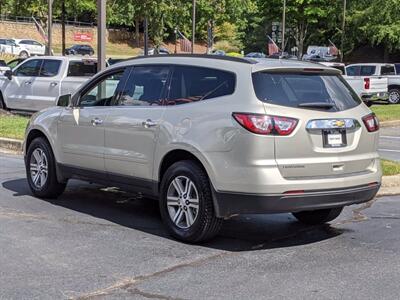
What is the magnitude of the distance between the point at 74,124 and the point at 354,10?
51.8 metres

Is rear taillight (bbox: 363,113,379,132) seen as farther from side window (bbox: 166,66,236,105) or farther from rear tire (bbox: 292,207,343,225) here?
side window (bbox: 166,66,236,105)

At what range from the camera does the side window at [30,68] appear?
17.1m

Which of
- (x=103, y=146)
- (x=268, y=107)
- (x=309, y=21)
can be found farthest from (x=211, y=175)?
Answer: (x=309, y=21)

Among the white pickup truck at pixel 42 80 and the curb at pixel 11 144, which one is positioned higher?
the white pickup truck at pixel 42 80

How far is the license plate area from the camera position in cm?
602

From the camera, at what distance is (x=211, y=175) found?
603 centimetres

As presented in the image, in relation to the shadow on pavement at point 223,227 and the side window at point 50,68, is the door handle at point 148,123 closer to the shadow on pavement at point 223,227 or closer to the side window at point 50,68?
the shadow on pavement at point 223,227

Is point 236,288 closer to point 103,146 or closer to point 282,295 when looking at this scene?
point 282,295

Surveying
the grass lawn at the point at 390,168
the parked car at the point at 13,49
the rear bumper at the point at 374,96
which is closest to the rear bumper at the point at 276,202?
the grass lawn at the point at 390,168

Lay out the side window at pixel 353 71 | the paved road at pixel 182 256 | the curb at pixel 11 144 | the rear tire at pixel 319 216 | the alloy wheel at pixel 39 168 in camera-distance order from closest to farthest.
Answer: the paved road at pixel 182 256
the rear tire at pixel 319 216
the alloy wheel at pixel 39 168
the curb at pixel 11 144
the side window at pixel 353 71

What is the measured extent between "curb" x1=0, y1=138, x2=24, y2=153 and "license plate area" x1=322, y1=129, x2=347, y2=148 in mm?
7801

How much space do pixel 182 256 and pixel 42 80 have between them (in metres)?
11.8

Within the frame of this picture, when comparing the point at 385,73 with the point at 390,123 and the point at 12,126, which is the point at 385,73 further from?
the point at 12,126

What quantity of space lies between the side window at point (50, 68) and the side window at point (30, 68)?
0.59ft
